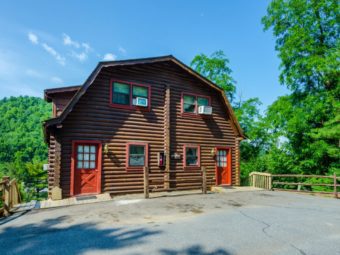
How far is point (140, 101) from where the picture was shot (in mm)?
11109

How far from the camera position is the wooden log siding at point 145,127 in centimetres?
991

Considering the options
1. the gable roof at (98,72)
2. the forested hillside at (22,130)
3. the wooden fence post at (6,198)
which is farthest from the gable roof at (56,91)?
the forested hillside at (22,130)

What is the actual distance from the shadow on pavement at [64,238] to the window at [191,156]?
681 cm

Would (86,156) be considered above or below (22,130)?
below

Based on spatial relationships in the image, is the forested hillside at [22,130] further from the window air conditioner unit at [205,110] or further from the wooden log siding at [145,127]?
the window air conditioner unit at [205,110]

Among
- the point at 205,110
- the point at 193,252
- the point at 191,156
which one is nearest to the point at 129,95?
the point at 205,110

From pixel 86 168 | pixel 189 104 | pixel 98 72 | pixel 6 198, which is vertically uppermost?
pixel 98 72

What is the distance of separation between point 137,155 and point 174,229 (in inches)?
226

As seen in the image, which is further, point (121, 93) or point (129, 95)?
point (129, 95)

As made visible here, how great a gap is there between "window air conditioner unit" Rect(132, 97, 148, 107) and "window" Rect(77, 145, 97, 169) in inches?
108

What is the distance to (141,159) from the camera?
11.1 m

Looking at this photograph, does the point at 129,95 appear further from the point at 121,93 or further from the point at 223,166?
the point at 223,166

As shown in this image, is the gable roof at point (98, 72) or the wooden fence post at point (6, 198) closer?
the wooden fence post at point (6, 198)

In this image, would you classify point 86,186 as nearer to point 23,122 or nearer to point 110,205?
point 110,205
